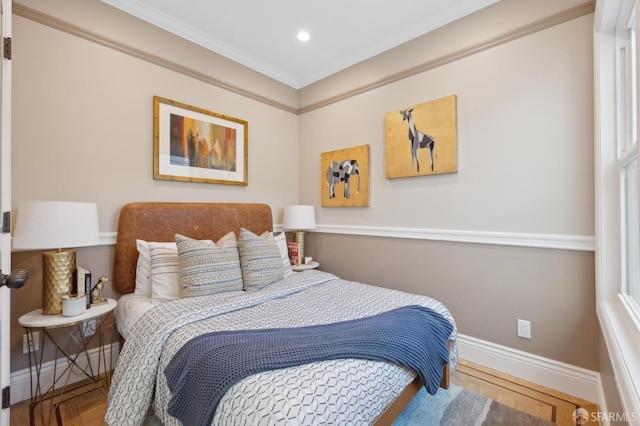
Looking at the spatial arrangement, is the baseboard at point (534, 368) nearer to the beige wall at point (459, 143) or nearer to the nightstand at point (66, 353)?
the beige wall at point (459, 143)

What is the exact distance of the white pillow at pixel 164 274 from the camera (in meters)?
2.05

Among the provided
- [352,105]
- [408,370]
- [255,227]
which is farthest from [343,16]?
[408,370]

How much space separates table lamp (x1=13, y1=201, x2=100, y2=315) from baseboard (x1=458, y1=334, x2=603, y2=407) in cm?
275

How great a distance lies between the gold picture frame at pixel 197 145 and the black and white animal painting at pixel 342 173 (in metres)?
0.90

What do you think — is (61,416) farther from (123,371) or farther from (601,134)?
(601,134)

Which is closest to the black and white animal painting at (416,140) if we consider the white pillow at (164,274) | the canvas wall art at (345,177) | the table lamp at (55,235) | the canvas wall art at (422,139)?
the canvas wall art at (422,139)

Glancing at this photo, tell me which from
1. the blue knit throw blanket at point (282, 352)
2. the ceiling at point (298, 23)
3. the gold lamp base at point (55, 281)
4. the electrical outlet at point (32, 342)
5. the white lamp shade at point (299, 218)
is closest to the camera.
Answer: the blue knit throw blanket at point (282, 352)

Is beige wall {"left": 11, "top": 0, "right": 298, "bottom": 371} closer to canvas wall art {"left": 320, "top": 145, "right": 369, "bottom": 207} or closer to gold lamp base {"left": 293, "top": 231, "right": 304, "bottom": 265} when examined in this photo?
gold lamp base {"left": 293, "top": 231, "right": 304, "bottom": 265}

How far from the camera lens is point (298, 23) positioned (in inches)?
100

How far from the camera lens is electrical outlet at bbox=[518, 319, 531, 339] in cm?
209

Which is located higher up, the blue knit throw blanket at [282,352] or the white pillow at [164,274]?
the white pillow at [164,274]

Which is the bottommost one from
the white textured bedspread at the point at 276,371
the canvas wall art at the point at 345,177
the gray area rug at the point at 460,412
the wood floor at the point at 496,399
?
the wood floor at the point at 496,399

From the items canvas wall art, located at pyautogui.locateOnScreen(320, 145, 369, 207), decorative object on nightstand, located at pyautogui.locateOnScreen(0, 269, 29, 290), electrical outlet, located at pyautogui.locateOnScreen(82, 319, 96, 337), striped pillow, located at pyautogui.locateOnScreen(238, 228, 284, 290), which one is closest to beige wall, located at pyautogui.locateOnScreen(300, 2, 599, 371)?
canvas wall art, located at pyautogui.locateOnScreen(320, 145, 369, 207)

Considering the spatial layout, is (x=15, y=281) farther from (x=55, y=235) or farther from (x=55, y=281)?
(x=55, y=281)
